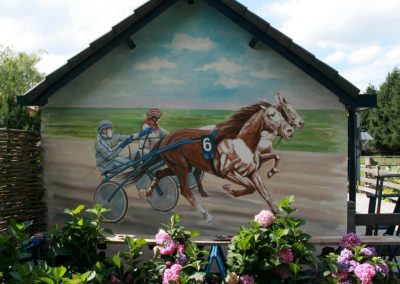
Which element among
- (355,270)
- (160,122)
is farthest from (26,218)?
(355,270)

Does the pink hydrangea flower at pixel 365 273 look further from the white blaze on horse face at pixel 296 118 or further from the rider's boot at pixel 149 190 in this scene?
the rider's boot at pixel 149 190

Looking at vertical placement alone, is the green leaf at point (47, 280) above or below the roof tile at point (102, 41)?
below

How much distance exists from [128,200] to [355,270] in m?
3.75

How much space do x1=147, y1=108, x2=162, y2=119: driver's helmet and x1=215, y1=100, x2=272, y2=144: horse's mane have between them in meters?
0.93

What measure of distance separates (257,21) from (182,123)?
190 centimetres

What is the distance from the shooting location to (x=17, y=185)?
6.74m

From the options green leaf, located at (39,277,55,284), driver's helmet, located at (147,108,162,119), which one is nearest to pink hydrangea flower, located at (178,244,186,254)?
green leaf, located at (39,277,55,284)

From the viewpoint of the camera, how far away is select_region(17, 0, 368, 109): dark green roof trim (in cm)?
643

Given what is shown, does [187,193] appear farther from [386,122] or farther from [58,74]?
[386,122]

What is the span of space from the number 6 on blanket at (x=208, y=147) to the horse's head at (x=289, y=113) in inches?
44.2

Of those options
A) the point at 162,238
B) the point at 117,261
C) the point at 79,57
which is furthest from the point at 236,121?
the point at 117,261

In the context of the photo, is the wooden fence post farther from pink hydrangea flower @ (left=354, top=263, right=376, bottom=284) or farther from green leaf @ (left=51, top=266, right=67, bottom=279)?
green leaf @ (left=51, top=266, right=67, bottom=279)

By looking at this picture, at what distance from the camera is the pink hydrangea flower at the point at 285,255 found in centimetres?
458

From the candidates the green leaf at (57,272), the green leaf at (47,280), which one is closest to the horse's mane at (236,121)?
the green leaf at (57,272)
